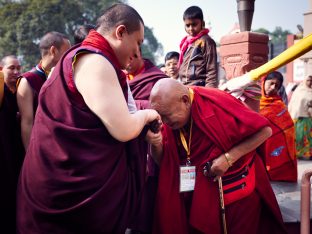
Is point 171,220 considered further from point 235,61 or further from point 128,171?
point 235,61

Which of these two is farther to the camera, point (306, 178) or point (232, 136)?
point (232, 136)

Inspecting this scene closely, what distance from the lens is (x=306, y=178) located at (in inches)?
77.1

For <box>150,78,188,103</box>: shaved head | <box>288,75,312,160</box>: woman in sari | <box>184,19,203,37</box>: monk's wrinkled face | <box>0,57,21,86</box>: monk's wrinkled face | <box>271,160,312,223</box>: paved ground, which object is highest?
<box>184,19,203,37</box>: monk's wrinkled face

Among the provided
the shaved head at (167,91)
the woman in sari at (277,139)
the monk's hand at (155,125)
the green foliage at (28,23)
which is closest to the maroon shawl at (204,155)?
the shaved head at (167,91)

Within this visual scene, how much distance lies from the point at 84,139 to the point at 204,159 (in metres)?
0.87

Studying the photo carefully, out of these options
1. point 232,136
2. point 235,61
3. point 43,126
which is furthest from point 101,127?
point 235,61

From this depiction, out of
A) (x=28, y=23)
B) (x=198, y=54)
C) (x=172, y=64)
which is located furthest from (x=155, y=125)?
(x=28, y=23)

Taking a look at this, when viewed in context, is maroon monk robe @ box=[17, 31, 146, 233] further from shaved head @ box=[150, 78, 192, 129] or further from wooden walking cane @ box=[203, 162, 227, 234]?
wooden walking cane @ box=[203, 162, 227, 234]

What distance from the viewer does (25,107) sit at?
8.06 ft

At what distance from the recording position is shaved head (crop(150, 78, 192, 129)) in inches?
84.1

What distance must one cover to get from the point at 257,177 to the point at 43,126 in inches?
57.5

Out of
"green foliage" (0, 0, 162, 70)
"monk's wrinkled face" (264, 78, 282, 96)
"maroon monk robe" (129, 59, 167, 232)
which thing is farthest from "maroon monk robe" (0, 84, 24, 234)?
"green foliage" (0, 0, 162, 70)

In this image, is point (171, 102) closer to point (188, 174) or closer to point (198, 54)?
point (188, 174)

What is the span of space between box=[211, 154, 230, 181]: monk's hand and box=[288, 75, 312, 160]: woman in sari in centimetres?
536
